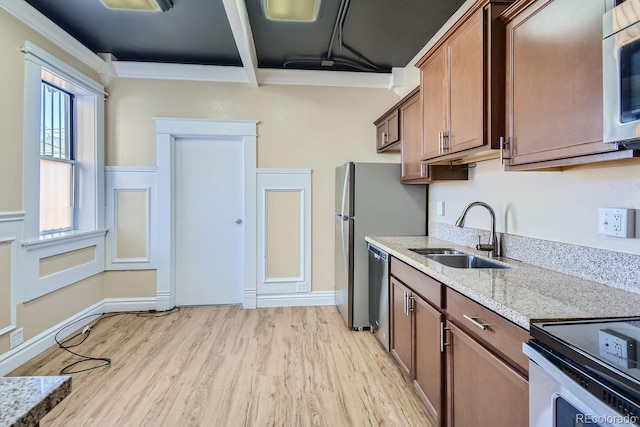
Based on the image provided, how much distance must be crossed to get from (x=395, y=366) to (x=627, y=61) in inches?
85.3

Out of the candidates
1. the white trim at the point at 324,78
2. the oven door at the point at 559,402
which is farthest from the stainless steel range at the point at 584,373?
the white trim at the point at 324,78

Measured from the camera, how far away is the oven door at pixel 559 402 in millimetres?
734

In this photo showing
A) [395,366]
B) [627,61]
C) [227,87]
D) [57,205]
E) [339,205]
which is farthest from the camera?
[227,87]

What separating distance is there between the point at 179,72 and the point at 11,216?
209 centimetres

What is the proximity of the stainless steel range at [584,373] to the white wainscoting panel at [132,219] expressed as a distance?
3.57 metres

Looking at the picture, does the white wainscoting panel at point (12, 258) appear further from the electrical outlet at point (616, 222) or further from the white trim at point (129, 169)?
the electrical outlet at point (616, 222)

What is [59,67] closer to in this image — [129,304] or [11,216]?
[11,216]

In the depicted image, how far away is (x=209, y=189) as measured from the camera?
3691 mm

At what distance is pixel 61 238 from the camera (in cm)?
282

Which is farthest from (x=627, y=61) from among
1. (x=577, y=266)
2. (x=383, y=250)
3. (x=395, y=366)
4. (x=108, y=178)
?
(x=108, y=178)

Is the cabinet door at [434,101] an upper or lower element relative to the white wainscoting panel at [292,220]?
upper

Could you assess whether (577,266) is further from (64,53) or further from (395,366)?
(64,53)

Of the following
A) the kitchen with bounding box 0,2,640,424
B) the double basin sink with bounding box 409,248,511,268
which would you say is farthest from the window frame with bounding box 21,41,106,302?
the double basin sink with bounding box 409,248,511,268

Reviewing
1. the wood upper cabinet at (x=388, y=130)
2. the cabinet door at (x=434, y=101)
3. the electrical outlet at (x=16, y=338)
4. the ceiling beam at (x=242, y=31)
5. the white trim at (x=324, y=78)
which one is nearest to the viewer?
the cabinet door at (x=434, y=101)
